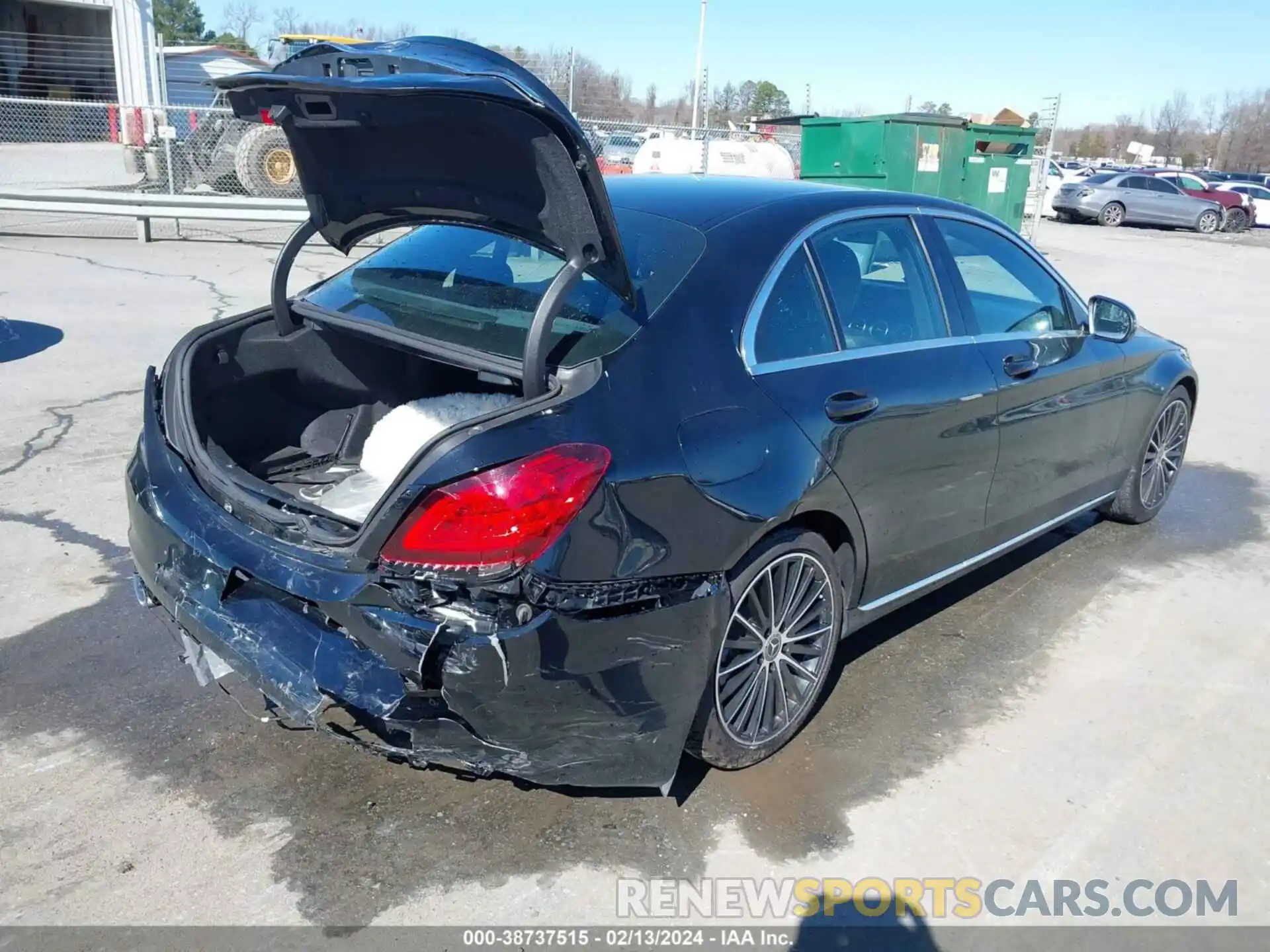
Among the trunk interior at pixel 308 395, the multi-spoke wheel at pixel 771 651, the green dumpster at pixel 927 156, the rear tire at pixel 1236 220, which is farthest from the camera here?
the rear tire at pixel 1236 220

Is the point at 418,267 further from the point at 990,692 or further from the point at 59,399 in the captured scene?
the point at 59,399

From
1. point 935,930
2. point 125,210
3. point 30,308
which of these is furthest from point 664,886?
point 125,210

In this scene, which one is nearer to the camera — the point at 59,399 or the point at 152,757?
the point at 152,757

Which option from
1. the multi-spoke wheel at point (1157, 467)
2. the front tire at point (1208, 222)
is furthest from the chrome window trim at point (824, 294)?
the front tire at point (1208, 222)

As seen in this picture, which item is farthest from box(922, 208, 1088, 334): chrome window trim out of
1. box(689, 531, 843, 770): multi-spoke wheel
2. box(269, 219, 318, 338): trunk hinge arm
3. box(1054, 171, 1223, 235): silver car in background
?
box(1054, 171, 1223, 235): silver car in background

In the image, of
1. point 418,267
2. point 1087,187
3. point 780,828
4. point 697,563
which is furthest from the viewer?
point 1087,187

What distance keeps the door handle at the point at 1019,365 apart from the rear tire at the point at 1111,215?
2810 centimetres

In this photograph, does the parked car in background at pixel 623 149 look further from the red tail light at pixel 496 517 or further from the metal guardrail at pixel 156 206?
the red tail light at pixel 496 517

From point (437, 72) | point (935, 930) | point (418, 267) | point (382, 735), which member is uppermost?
point (437, 72)

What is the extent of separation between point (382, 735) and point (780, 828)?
1182 mm

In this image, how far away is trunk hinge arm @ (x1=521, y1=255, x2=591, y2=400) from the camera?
272 centimetres

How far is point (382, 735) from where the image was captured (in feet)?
8.74

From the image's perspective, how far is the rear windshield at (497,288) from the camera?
296 centimetres

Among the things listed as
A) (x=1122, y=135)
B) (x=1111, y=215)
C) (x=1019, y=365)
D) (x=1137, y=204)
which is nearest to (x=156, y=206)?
(x=1019, y=365)
